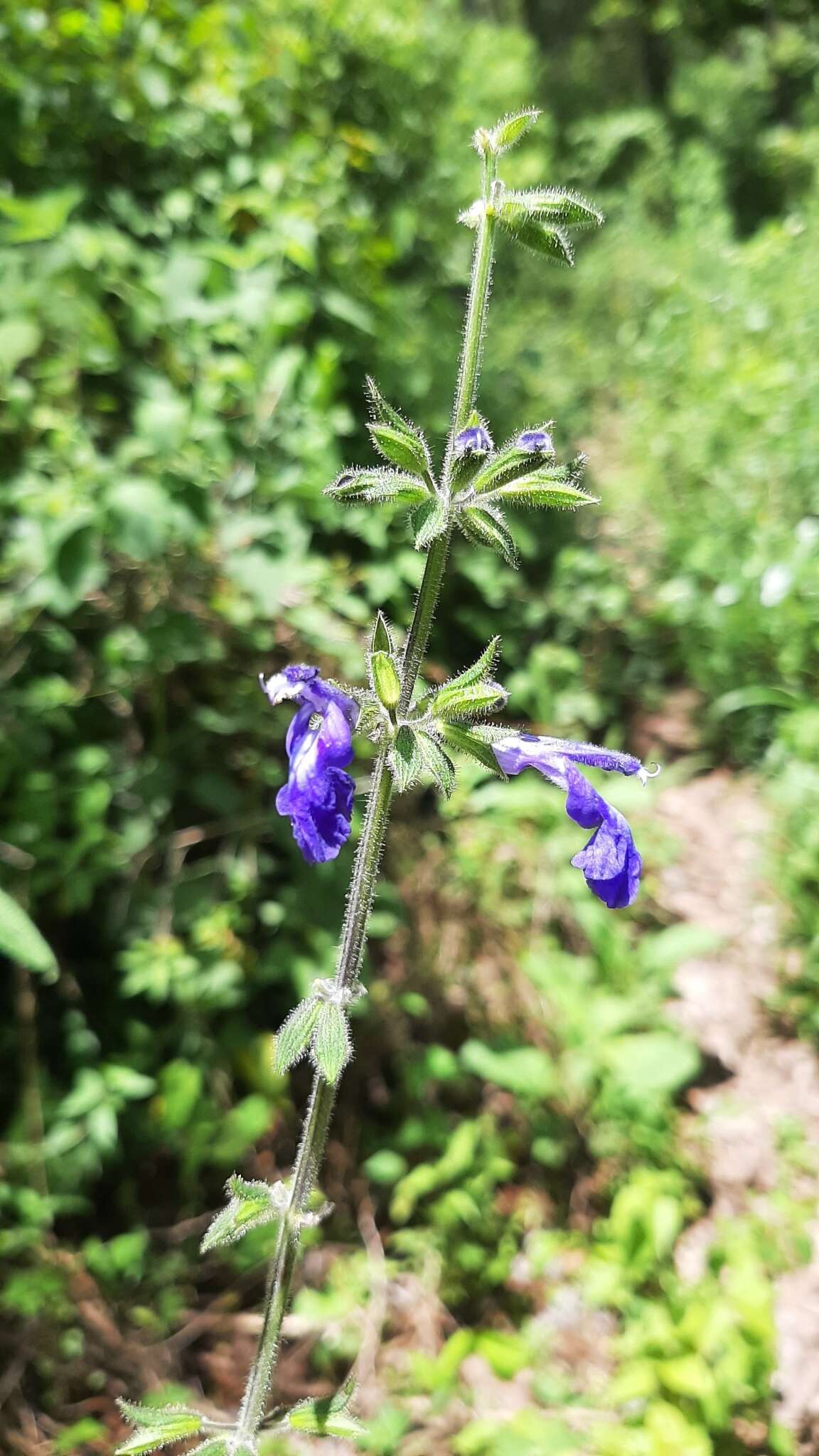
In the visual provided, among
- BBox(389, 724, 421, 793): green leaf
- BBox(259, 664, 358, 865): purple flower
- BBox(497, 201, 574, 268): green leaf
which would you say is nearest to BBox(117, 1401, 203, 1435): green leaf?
BBox(259, 664, 358, 865): purple flower

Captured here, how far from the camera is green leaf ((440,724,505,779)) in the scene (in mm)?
1207

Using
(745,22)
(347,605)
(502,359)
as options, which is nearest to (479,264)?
(347,605)

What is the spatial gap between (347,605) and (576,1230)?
181cm

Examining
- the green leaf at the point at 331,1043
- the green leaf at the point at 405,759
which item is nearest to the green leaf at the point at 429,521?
the green leaf at the point at 405,759

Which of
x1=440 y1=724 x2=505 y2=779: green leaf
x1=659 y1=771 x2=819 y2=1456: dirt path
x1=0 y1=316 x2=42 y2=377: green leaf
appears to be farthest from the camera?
x1=659 y1=771 x2=819 y2=1456: dirt path

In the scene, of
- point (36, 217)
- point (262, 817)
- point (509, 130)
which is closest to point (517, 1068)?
point (262, 817)

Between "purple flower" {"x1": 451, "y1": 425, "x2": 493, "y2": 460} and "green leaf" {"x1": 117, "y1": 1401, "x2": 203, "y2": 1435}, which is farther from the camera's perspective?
"green leaf" {"x1": 117, "y1": 1401, "x2": 203, "y2": 1435}

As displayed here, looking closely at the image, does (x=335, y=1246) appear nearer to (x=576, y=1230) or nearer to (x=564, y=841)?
(x=576, y=1230)

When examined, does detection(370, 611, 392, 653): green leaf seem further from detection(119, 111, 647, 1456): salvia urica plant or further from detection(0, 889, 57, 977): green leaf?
detection(0, 889, 57, 977): green leaf

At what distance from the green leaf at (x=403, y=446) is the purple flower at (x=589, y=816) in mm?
377

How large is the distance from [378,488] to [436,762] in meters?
0.35

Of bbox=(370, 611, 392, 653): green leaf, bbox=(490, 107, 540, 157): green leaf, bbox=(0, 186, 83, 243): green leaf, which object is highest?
bbox=(0, 186, 83, 243): green leaf

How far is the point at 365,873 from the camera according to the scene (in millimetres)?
1202

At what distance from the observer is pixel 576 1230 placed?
8.29 ft
